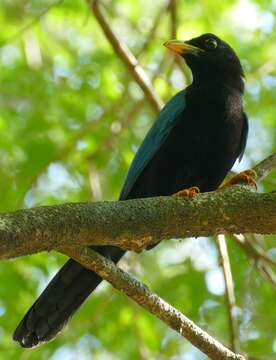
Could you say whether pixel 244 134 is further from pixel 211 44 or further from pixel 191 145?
pixel 211 44

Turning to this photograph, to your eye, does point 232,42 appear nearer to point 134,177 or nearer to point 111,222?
point 134,177

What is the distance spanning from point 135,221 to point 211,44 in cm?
326

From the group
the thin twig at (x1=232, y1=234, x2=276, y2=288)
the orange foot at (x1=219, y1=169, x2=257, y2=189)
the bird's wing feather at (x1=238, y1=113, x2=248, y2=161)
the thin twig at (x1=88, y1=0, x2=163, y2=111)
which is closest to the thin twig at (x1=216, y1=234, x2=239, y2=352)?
the thin twig at (x1=232, y1=234, x2=276, y2=288)

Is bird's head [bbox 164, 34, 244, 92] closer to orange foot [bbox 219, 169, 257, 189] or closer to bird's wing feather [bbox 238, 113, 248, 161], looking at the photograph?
bird's wing feather [bbox 238, 113, 248, 161]

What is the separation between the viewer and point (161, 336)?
6793 millimetres

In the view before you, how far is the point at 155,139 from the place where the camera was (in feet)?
19.1

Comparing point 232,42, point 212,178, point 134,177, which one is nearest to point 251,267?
point 212,178

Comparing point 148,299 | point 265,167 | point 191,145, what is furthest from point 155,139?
point 148,299

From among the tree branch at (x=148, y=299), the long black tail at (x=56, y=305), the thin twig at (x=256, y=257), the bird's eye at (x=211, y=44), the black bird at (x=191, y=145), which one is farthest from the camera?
the bird's eye at (x=211, y=44)

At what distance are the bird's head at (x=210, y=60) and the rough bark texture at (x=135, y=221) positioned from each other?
2.40 m

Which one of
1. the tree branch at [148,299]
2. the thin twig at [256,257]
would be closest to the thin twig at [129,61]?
the thin twig at [256,257]

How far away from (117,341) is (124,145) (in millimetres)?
1855

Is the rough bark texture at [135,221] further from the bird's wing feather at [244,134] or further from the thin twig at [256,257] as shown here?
the bird's wing feather at [244,134]

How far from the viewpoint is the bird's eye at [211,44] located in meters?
6.49
